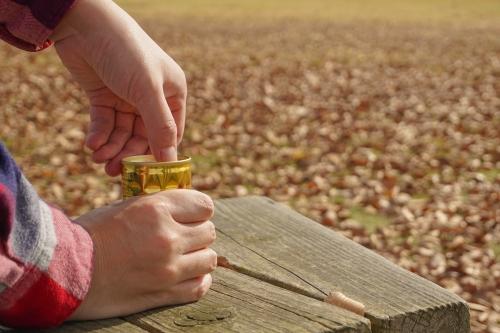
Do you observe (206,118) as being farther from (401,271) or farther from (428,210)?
(401,271)

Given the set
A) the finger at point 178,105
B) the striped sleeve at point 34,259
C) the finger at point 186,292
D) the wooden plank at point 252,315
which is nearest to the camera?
the striped sleeve at point 34,259

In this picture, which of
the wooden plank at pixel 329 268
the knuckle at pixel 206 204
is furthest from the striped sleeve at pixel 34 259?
the wooden plank at pixel 329 268

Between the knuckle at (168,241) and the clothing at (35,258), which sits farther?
the knuckle at (168,241)

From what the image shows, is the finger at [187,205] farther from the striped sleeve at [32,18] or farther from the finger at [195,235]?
the striped sleeve at [32,18]

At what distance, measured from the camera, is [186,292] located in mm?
1701

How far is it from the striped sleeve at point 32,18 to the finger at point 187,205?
1.38 ft

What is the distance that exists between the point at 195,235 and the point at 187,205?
66mm

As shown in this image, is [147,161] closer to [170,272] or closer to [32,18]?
[170,272]

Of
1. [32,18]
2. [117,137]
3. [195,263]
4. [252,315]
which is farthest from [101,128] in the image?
[252,315]

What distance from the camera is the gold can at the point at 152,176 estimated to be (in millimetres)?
1650

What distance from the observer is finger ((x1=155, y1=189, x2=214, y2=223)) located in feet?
5.41

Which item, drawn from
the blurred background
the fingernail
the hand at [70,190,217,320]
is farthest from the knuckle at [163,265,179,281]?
the blurred background

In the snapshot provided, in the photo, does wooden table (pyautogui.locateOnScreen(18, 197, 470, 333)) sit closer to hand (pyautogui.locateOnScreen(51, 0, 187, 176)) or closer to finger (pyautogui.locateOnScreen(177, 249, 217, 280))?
finger (pyautogui.locateOnScreen(177, 249, 217, 280))

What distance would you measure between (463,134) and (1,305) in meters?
6.70
